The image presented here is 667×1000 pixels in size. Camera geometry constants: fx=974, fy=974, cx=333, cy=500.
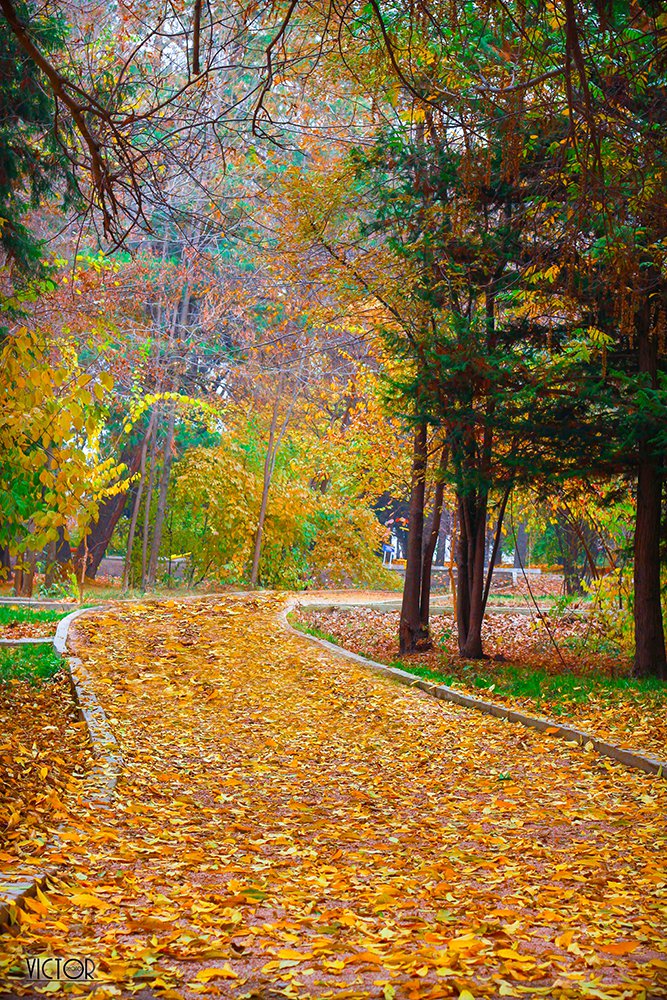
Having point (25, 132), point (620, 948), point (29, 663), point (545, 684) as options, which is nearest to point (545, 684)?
point (545, 684)

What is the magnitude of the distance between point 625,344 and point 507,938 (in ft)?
24.3

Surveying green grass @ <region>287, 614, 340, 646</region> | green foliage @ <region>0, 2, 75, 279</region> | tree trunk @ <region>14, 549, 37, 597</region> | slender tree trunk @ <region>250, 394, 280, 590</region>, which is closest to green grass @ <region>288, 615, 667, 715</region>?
green grass @ <region>287, 614, 340, 646</region>

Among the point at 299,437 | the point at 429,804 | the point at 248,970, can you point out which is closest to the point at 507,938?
the point at 248,970

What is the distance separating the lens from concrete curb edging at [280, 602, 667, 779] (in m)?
6.48

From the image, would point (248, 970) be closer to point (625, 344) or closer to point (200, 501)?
point (625, 344)

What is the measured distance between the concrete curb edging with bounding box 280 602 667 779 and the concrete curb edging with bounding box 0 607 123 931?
125 inches

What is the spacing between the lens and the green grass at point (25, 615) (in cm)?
1235

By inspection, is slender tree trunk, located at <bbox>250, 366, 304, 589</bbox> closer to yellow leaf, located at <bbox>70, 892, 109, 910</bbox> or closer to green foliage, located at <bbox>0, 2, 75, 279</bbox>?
green foliage, located at <bbox>0, 2, 75, 279</bbox>

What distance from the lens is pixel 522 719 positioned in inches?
316

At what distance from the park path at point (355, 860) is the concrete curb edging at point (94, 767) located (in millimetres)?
89

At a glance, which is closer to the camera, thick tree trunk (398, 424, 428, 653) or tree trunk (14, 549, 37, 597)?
thick tree trunk (398, 424, 428, 653)

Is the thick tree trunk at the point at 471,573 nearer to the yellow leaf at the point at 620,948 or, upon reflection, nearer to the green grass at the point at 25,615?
the green grass at the point at 25,615

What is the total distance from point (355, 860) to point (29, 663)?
5091 millimetres

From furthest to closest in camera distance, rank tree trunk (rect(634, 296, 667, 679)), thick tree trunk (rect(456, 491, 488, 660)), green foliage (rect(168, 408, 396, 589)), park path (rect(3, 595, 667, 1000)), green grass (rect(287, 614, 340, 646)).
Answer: green foliage (rect(168, 408, 396, 589)) → green grass (rect(287, 614, 340, 646)) → thick tree trunk (rect(456, 491, 488, 660)) → tree trunk (rect(634, 296, 667, 679)) → park path (rect(3, 595, 667, 1000))
